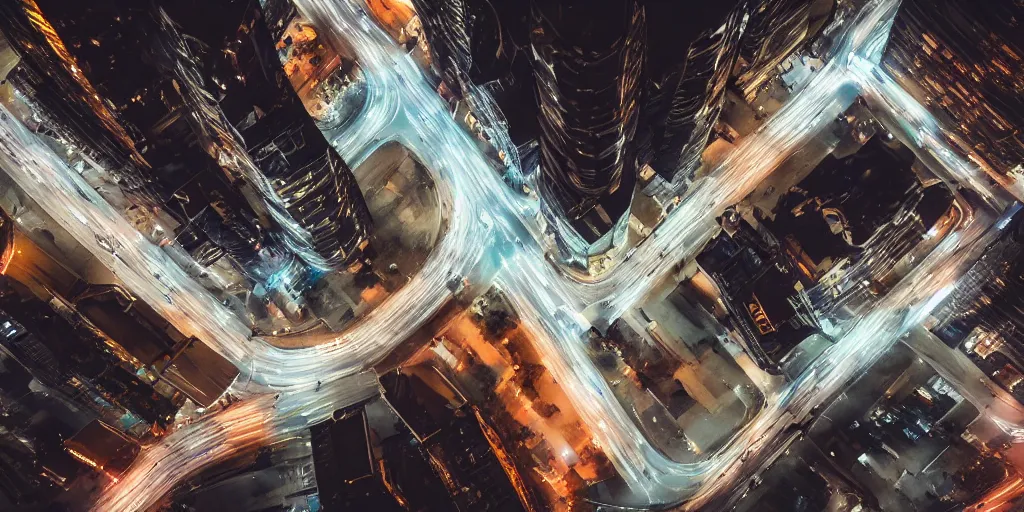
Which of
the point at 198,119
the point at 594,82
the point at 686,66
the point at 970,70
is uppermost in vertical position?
the point at 198,119

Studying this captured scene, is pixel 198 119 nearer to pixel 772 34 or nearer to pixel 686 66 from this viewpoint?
pixel 686 66

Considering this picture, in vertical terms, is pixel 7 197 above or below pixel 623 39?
above

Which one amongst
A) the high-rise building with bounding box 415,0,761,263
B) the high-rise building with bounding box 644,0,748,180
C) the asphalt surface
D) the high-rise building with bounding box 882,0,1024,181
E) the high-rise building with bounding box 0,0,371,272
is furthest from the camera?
the asphalt surface

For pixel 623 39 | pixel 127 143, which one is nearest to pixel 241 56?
pixel 127 143

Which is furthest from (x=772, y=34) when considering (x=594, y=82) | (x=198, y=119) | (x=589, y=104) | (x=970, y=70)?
(x=198, y=119)

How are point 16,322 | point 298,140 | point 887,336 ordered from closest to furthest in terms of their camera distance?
point 298,140
point 16,322
point 887,336

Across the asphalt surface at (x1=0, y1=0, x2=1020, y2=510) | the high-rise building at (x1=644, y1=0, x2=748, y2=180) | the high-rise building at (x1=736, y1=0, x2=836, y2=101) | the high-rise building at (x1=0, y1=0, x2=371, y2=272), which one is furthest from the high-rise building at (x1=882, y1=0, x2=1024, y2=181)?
the high-rise building at (x1=0, y1=0, x2=371, y2=272)

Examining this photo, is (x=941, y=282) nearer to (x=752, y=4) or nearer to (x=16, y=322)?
(x=752, y=4)

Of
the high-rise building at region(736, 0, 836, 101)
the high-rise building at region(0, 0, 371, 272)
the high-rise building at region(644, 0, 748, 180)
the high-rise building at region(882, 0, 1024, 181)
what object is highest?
the high-rise building at region(0, 0, 371, 272)

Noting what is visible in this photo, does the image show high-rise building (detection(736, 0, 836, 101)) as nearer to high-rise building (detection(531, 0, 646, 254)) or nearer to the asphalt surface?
the asphalt surface
